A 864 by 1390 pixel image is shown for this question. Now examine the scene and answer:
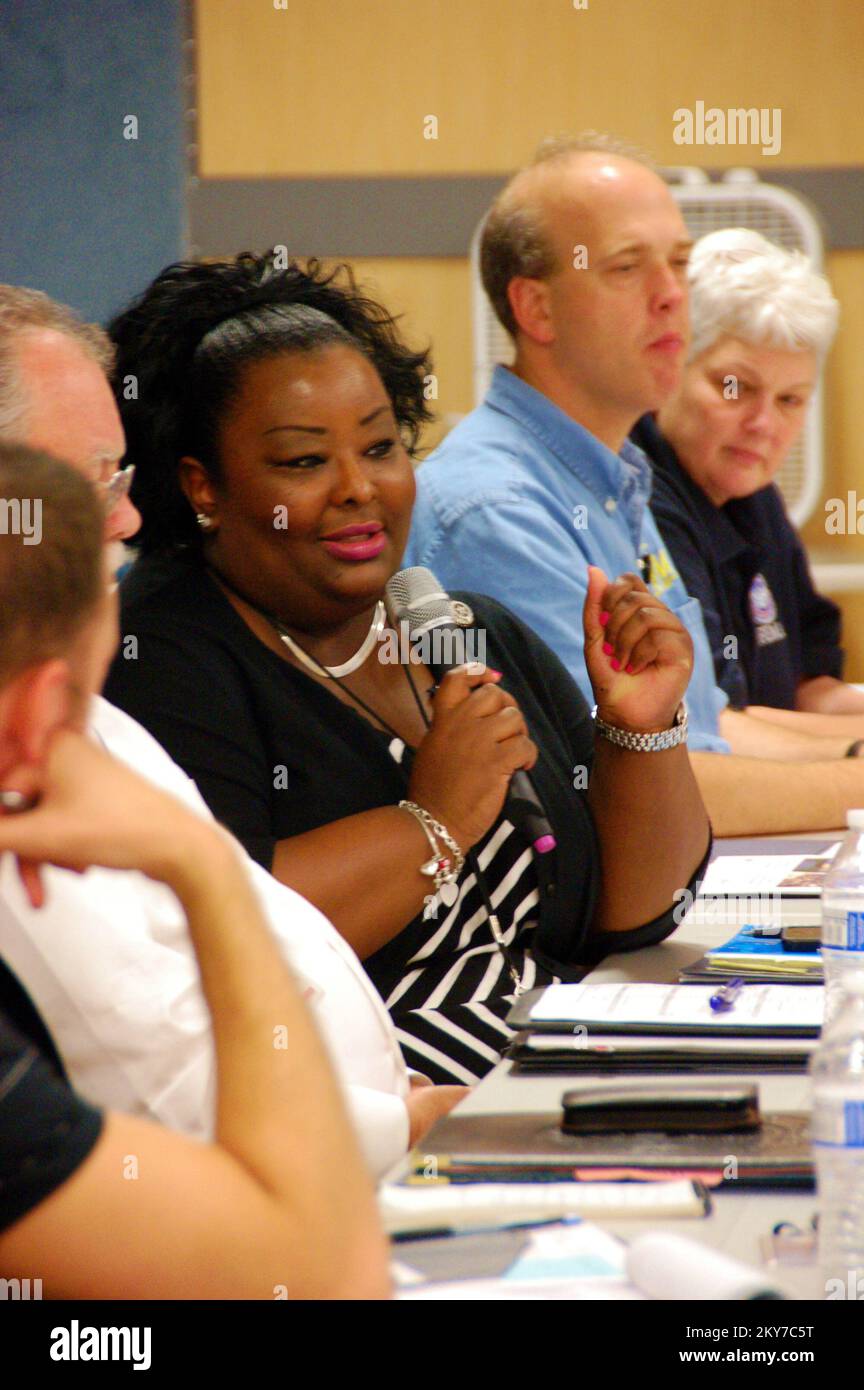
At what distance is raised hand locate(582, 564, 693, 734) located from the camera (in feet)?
5.86

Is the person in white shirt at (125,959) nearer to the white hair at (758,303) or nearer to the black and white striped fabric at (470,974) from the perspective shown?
the black and white striped fabric at (470,974)

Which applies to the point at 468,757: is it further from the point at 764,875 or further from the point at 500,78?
the point at 500,78

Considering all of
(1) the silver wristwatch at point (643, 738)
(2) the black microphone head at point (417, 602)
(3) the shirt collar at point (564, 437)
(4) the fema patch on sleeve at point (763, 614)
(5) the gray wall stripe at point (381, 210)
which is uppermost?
(5) the gray wall stripe at point (381, 210)

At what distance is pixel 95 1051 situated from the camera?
3.29 feet

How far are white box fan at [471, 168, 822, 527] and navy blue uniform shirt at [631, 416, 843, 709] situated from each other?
2.40 feet

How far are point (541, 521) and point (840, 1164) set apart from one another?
148 centimetres

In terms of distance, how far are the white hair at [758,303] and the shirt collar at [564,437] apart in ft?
2.36

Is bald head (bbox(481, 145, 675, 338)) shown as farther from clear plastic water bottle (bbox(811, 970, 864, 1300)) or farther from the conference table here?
clear plastic water bottle (bbox(811, 970, 864, 1300))

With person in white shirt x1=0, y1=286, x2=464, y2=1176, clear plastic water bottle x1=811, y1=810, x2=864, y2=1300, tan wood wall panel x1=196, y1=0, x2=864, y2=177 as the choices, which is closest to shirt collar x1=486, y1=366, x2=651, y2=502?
person in white shirt x1=0, y1=286, x2=464, y2=1176

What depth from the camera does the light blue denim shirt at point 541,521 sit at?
7.22ft
